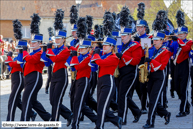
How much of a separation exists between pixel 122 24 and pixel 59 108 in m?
2.46

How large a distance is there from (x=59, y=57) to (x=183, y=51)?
3.37 metres

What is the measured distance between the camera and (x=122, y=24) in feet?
30.1

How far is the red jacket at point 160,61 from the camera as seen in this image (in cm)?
824

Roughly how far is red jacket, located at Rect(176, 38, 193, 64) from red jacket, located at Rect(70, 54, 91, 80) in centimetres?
274

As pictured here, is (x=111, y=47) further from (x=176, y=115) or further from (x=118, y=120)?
(x=176, y=115)

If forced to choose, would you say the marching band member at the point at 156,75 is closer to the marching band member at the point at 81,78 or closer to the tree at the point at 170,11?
the marching band member at the point at 81,78

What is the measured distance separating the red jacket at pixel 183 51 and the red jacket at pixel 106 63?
2637 mm

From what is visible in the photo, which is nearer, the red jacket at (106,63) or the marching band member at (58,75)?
the red jacket at (106,63)

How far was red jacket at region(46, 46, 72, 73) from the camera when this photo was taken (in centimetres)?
806

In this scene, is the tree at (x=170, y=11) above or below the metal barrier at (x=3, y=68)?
above

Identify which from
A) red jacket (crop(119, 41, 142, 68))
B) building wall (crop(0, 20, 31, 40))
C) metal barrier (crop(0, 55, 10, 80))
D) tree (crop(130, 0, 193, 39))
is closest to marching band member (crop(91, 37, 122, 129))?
red jacket (crop(119, 41, 142, 68))

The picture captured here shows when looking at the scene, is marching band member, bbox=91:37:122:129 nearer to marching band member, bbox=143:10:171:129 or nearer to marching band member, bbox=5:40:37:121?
marching band member, bbox=143:10:171:129

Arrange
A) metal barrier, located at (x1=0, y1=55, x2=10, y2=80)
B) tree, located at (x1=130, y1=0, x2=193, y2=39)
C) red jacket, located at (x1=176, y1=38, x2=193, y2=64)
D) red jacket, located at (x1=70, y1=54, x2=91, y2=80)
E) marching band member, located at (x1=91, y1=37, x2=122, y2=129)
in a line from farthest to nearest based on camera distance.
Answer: tree, located at (x1=130, y1=0, x2=193, y2=39) < metal barrier, located at (x1=0, y1=55, x2=10, y2=80) < red jacket, located at (x1=176, y1=38, x2=193, y2=64) < red jacket, located at (x1=70, y1=54, x2=91, y2=80) < marching band member, located at (x1=91, y1=37, x2=122, y2=129)

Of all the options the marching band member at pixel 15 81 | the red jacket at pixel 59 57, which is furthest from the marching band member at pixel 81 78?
the marching band member at pixel 15 81
